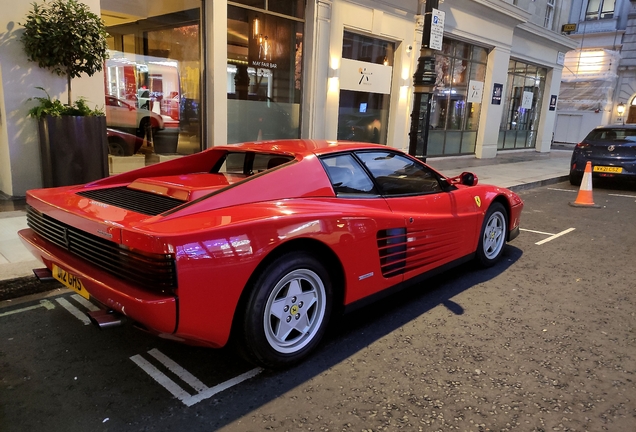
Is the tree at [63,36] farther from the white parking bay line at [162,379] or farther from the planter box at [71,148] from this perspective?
the white parking bay line at [162,379]

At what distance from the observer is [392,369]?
2.86 m

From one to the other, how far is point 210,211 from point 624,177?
1105 centimetres

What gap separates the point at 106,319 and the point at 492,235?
3826 mm

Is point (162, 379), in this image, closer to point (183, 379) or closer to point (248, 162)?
point (183, 379)

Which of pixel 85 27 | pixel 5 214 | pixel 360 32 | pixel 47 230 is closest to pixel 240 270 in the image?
pixel 47 230

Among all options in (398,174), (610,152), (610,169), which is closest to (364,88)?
(610,152)

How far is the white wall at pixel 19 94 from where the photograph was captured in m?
6.25

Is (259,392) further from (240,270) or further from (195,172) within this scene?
(195,172)

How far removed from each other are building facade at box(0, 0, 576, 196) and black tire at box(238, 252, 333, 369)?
5.08 meters

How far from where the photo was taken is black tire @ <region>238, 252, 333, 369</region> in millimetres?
2559

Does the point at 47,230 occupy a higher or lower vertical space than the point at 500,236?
higher

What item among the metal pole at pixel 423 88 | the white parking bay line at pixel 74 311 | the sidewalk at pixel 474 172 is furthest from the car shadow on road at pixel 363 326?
the metal pole at pixel 423 88

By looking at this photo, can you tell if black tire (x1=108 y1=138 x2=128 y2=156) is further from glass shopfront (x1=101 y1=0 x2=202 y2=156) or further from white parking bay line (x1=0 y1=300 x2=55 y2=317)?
white parking bay line (x1=0 y1=300 x2=55 y2=317)

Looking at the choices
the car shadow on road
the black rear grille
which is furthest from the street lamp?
the black rear grille
